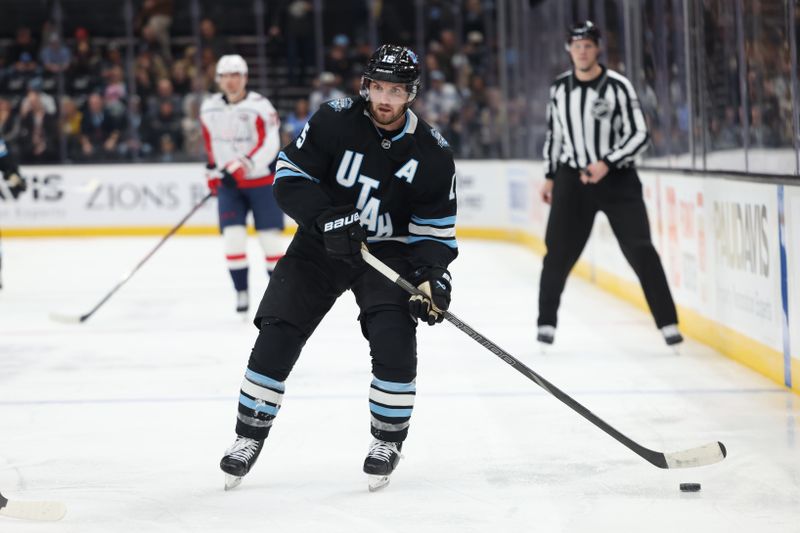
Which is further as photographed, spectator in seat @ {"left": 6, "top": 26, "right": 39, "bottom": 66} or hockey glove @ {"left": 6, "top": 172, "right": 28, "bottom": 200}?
spectator in seat @ {"left": 6, "top": 26, "right": 39, "bottom": 66}

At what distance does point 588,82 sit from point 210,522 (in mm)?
2850

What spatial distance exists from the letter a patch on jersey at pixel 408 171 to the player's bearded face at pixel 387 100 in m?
0.11

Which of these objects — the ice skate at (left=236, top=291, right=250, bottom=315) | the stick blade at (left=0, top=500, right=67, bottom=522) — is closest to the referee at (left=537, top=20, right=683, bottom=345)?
the ice skate at (left=236, top=291, right=250, bottom=315)

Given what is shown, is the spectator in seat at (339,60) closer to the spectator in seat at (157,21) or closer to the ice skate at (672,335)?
the spectator in seat at (157,21)

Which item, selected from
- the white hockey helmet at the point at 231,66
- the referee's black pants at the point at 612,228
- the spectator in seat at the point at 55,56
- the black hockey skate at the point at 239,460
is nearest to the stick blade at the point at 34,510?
the black hockey skate at the point at 239,460

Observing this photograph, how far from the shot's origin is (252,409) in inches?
121

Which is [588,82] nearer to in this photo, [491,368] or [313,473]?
[491,368]

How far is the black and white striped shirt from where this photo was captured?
16.6 ft

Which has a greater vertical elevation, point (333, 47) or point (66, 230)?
point (333, 47)

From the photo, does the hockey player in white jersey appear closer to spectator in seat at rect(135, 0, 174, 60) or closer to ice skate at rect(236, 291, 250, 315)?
ice skate at rect(236, 291, 250, 315)

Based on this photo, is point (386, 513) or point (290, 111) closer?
point (386, 513)

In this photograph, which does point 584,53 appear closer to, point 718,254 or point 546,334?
point 718,254

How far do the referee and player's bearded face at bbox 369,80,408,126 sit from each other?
7.05 feet

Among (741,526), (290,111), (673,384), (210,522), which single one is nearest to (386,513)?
(210,522)
